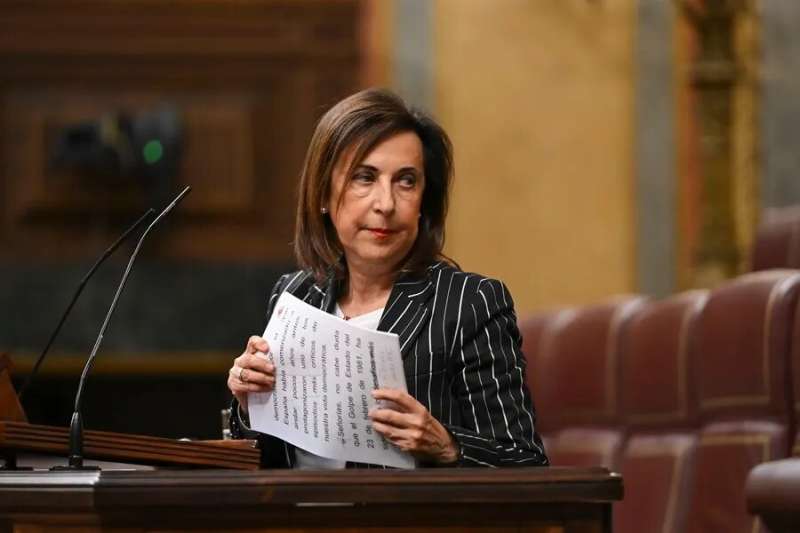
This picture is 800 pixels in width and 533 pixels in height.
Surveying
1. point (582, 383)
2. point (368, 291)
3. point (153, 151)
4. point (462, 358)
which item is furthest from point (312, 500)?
point (153, 151)

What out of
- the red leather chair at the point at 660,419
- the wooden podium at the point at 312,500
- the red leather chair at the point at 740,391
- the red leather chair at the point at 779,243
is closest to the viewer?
the wooden podium at the point at 312,500

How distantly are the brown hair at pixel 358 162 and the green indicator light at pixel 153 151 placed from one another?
3344 mm

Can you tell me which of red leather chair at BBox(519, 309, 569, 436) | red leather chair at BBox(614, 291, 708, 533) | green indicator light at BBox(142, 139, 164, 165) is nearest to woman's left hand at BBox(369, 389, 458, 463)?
red leather chair at BBox(614, 291, 708, 533)

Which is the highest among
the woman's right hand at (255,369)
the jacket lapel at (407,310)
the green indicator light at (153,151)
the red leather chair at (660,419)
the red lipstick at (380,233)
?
the green indicator light at (153,151)

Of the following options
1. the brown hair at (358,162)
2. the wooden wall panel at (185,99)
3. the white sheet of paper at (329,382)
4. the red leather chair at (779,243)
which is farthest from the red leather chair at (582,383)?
the wooden wall panel at (185,99)

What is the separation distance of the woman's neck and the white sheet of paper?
28 cm

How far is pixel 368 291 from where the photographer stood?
2.04 meters

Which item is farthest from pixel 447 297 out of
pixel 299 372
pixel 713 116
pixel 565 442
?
pixel 713 116

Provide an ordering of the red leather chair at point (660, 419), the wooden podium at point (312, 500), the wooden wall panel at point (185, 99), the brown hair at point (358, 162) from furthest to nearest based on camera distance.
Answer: the wooden wall panel at point (185, 99)
the red leather chair at point (660, 419)
the brown hair at point (358, 162)
the wooden podium at point (312, 500)

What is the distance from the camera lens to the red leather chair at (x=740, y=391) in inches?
104

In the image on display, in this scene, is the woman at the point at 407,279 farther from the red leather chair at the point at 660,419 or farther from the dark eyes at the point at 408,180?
the red leather chair at the point at 660,419

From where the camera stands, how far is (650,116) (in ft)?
18.1

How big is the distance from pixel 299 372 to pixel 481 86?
3.91 meters

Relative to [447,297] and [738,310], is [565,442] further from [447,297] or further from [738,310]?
[447,297]
